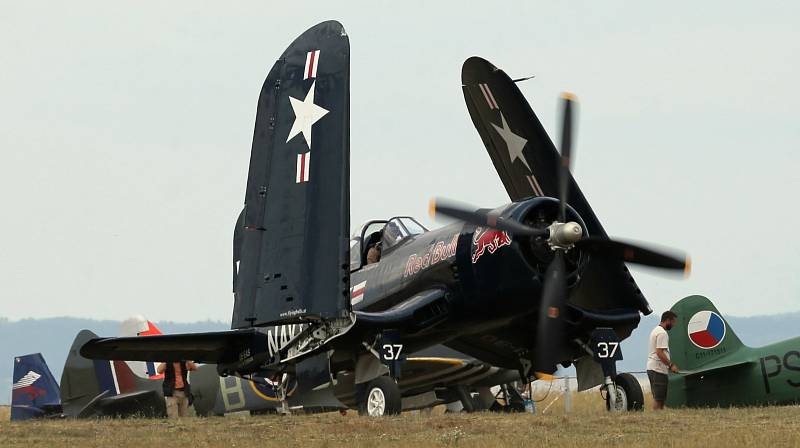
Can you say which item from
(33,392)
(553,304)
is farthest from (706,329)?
(33,392)

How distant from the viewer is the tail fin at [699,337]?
63.4ft

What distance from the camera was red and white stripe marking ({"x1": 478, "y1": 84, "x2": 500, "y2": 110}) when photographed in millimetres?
18656

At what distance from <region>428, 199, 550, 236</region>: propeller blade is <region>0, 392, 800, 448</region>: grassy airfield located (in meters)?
2.16

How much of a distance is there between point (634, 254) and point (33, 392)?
15.5m

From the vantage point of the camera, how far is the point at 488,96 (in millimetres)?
18734

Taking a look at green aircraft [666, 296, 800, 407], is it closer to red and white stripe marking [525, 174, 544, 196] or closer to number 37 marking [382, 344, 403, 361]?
red and white stripe marking [525, 174, 544, 196]

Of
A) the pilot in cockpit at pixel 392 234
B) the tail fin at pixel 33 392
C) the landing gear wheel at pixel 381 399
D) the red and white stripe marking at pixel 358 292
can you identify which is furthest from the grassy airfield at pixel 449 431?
the tail fin at pixel 33 392

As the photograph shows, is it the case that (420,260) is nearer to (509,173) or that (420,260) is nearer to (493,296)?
(493,296)

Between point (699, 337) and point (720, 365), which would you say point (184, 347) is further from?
point (699, 337)

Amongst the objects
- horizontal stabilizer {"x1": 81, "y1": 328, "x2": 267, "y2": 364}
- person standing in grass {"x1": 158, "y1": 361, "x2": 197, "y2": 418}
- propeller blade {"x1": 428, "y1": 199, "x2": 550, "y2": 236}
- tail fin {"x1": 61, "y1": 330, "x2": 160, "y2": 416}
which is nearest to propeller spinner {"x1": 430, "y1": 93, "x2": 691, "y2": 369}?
propeller blade {"x1": 428, "y1": 199, "x2": 550, "y2": 236}

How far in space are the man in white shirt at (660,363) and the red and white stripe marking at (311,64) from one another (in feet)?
19.2

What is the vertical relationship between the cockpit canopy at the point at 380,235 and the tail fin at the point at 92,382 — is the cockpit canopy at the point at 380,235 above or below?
above

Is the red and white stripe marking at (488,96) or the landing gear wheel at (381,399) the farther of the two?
the red and white stripe marking at (488,96)

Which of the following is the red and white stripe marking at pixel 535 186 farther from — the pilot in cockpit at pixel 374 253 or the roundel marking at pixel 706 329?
the roundel marking at pixel 706 329
